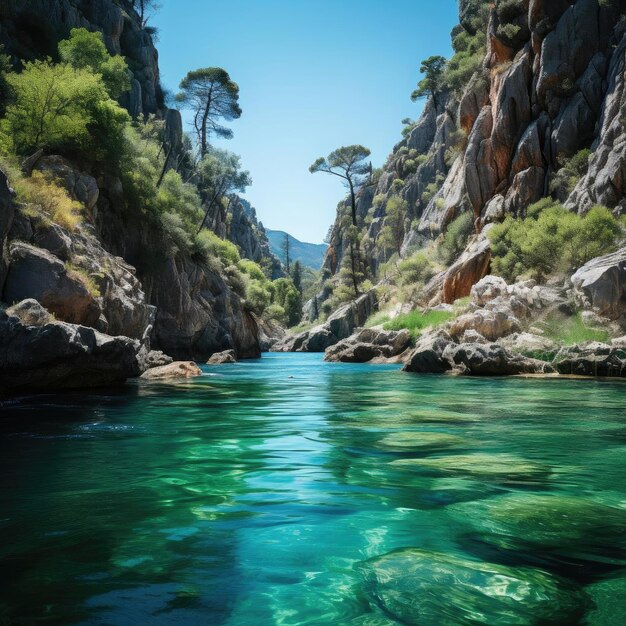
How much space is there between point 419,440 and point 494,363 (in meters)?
12.8

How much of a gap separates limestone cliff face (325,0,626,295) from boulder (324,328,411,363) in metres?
9.76

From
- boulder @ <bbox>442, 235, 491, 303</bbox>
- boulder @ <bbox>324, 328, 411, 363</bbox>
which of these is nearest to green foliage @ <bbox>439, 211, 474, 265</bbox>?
boulder @ <bbox>442, 235, 491, 303</bbox>

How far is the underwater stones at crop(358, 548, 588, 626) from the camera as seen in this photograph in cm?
250

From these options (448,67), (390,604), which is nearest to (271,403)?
(390,604)

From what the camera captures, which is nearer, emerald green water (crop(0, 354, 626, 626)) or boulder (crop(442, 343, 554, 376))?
emerald green water (crop(0, 354, 626, 626))

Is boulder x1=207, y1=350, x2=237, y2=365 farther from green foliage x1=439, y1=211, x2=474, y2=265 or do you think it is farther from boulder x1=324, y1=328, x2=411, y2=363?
green foliage x1=439, y1=211, x2=474, y2=265

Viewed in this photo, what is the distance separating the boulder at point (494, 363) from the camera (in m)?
18.8

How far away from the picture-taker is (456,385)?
15703 mm

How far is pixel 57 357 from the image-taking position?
11.2m

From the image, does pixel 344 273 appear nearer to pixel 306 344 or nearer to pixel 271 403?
pixel 306 344

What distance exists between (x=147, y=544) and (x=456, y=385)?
13.3 metres

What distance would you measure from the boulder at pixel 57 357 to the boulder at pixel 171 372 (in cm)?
398

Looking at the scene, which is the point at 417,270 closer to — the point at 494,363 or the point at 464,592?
the point at 494,363

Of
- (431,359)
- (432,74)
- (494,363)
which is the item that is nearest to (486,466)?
(494,363)
